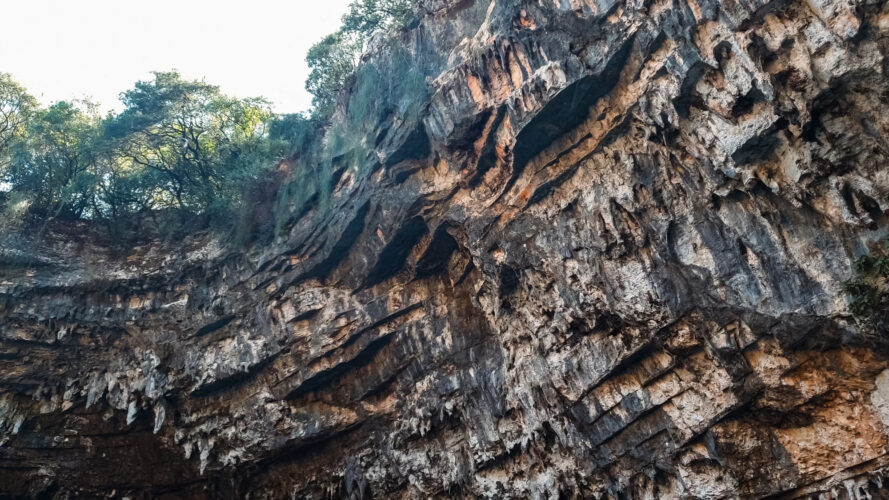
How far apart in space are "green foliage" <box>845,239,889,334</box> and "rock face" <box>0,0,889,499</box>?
222 mm

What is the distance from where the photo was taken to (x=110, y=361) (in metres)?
16.5

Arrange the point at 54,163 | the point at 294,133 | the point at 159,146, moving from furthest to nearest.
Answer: the point at 159,146, the point at 294,133, the point at 54,163

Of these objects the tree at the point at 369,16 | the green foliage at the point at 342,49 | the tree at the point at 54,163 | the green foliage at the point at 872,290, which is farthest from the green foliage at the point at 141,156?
the green foliage at the point at 872,290

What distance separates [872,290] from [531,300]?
6.19 meters

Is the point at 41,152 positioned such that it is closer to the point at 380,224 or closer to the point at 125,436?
the point at 125,436

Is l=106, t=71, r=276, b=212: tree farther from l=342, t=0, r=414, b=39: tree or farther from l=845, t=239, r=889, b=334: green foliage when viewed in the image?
l=845, t=239, r=889, b=334: green foliage

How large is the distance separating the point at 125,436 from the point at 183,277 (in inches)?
188

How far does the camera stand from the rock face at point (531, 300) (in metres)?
8.82

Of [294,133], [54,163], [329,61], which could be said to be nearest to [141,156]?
[54,163]

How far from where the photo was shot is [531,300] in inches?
497

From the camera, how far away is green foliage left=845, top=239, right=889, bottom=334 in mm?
8086

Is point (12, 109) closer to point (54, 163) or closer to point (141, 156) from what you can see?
point (54, 163)

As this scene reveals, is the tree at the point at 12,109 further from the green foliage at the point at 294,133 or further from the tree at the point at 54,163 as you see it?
the green foliage at the point at 294,133

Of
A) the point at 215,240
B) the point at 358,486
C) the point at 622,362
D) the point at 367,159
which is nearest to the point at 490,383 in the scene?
the point at 622,362
